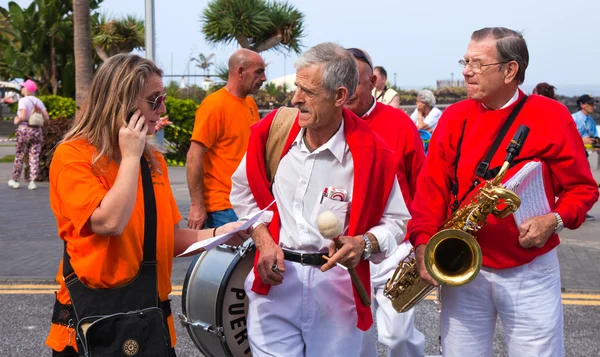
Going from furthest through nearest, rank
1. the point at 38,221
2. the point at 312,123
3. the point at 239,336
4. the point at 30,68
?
the point at 30,68
the point at 38,221
the point at 239,336
the point at 312,123

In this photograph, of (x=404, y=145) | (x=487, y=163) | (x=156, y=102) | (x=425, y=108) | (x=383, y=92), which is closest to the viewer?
(x=156, y=102)

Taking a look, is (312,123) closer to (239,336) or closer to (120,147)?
(120,147)

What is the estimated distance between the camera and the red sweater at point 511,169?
11.8ft

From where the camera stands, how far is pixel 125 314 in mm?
3170

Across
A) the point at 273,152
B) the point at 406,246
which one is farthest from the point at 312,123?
the point at 406,246

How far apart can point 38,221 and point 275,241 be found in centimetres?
843

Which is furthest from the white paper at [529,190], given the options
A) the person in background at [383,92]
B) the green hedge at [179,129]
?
the green hedge at [179,129]

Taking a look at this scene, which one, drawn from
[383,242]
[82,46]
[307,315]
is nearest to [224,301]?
[307,315]

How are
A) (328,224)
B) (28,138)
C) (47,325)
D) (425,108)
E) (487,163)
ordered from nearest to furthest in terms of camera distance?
(328,224)
(487,163)
(47,325)
(425,108)
(28,138)

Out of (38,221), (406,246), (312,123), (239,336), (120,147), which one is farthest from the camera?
(38,221)

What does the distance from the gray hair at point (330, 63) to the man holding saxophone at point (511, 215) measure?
578mm

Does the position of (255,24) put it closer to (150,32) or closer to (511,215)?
(150,32)

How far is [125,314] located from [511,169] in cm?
172

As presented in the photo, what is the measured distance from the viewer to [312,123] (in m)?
3.55
